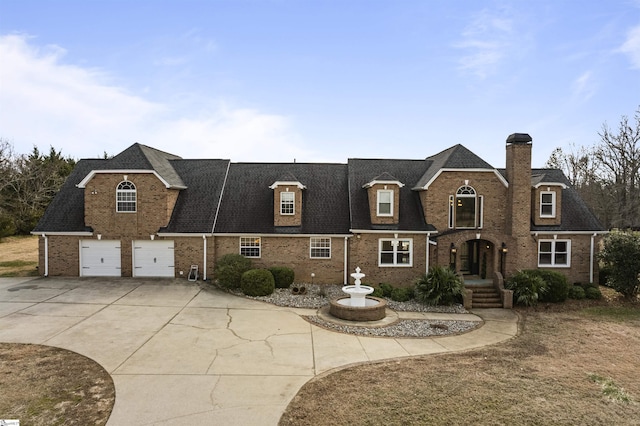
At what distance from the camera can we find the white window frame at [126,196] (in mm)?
20453

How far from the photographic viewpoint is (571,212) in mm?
21719

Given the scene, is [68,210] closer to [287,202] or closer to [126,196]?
[126,196]

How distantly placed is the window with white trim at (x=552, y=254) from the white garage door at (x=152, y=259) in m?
20.9

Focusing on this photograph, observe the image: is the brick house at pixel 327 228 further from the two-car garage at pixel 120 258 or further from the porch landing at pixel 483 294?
the porch landing at pixel 483 294

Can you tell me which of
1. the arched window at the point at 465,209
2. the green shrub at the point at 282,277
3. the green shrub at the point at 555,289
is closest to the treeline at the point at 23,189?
the green shrub at the point at 282,277

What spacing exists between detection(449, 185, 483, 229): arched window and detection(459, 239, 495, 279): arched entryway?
1.34 metres

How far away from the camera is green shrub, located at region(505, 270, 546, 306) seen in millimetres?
17531

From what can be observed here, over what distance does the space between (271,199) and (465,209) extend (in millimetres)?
11357

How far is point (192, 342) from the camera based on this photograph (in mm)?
11734

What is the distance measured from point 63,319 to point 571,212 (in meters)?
26.2

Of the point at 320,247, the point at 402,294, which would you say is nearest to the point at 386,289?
the point at 402,294

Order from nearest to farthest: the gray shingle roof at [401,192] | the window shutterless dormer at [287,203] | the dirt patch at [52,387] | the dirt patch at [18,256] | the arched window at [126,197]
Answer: the dirt patch at [52,387] < the gray shingle roof at [401,192] < the arched window at [126,197] < the window shutterless dormer at [287,203] < the dirt patch at [18,256]

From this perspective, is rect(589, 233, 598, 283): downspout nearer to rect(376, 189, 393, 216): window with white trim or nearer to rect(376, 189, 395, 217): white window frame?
rect(376, 189, 395, 217): white window frame

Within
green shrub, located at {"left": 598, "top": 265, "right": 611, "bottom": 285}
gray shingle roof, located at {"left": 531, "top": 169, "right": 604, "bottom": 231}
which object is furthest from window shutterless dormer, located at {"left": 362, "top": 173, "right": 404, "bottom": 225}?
green shrub, located at {"left": 598, "top": 265, "right": 611, "bottom": 285}
